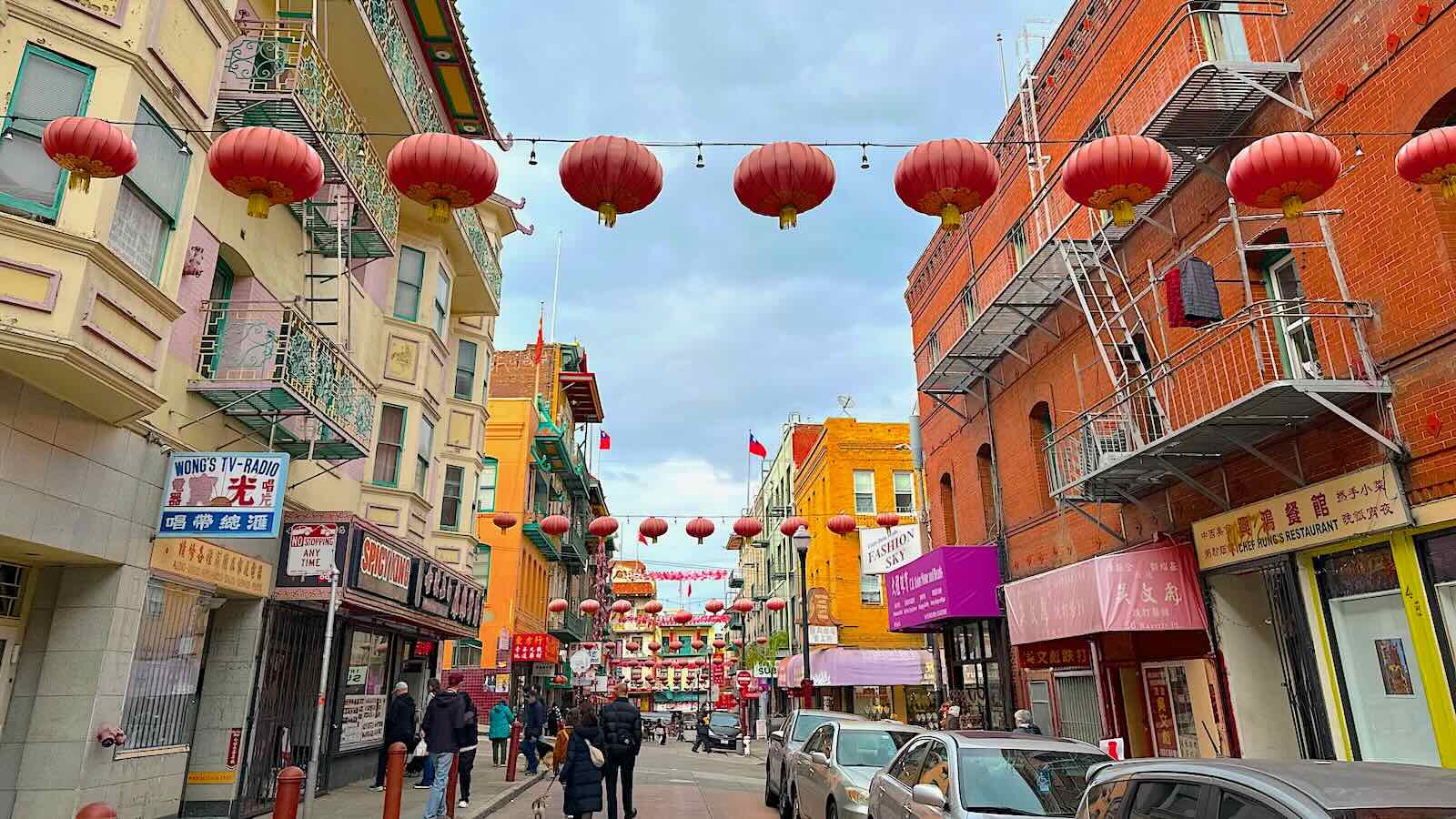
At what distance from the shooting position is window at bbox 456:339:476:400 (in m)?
23.2

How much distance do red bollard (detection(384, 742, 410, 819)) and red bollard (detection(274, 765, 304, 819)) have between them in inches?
84.0

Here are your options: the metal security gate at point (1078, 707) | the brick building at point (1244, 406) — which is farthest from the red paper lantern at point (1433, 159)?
the metal security gate at point (1078, 707)

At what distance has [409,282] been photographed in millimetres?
17984

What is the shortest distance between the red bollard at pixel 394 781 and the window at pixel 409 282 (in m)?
10.1

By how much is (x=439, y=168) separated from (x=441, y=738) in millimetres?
7968

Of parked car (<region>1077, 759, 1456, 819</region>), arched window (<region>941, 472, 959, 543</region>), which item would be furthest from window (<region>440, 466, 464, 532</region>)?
parked car (<region>1077, 759, 1456, 819</region>)

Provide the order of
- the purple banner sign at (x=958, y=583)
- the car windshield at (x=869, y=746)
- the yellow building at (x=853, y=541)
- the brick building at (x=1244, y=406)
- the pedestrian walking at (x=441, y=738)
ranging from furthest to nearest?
the yellow building at (x=853, y=541) → the purple banner sign at (x=958, y=583) → the pedestrian walking at (x=441, y=738) → the car windshield at (x=869, y=746) → the brick building at (x=1244, y=406)

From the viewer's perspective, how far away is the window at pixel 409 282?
1777 centimetres

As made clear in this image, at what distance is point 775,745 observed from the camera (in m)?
15.4

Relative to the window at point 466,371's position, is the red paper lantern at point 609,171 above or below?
below

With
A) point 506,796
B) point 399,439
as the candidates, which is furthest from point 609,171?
point 506,796

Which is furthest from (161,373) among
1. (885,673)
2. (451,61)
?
(885,673)

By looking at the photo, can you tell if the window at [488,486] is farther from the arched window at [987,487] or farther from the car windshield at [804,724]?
the car windshield at [804,724]

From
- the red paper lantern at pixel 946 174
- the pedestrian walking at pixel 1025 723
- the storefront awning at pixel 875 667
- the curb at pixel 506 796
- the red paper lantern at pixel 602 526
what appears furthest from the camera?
the storefront awning at pixel 875 667
